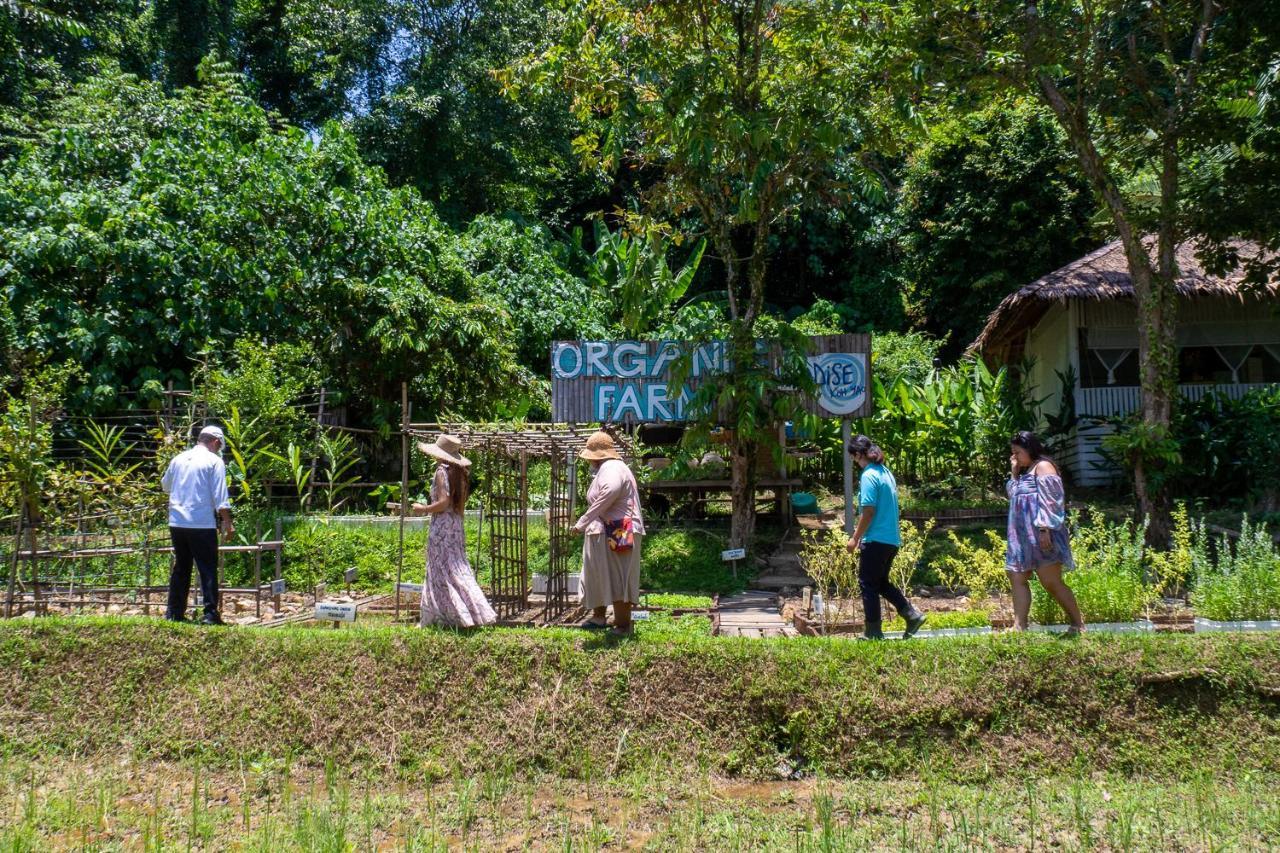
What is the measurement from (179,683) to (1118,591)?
675 centimetres

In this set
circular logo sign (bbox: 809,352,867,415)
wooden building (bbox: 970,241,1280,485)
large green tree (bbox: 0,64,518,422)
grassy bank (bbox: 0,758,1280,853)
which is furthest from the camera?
wooden building (bbox: 970,241,1280,485)

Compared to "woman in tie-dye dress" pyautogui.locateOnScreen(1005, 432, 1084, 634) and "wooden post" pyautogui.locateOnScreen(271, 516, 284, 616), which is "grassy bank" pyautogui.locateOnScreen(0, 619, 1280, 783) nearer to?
"woman in tie-dye dress" pyautogui.locateOnScreen(1005, 432, 1084, 634)

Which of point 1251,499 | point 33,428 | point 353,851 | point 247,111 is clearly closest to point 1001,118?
point 1251,499

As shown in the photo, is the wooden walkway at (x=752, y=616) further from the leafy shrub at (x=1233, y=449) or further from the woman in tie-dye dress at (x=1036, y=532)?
the leafy shrub at (x=1233, y=449)

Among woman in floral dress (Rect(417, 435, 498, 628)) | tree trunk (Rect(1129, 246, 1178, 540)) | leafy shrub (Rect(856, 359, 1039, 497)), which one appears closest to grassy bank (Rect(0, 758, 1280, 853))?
woman in floral dress (Rect(417, 435, 498, 628))

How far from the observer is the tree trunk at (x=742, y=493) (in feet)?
39.7

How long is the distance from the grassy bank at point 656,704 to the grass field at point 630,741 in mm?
14

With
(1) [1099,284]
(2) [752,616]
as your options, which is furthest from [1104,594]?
(1) [1099,284]

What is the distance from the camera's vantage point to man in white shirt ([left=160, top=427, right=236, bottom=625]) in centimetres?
733

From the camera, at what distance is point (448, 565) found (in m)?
6.80

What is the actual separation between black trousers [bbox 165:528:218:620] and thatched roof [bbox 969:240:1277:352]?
1247cm

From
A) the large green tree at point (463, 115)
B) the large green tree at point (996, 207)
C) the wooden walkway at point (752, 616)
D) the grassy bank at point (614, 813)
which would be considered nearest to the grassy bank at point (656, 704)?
the grassy bank at point (614, 813)

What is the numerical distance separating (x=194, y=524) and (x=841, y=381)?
7587 millimetres

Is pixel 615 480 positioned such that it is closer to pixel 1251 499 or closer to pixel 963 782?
pixel 963 782
